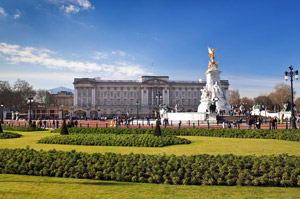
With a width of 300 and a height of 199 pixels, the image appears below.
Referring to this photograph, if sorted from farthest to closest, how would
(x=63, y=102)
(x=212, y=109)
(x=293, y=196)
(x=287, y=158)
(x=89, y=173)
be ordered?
(x=63, y=102) → (x=212, y=109) → (x=287, y=158) → (x=89, y=173) → (x=293, y=196)

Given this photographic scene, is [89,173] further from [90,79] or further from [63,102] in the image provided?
[63,102]

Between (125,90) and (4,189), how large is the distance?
107159mm

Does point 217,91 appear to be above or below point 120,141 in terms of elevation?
above

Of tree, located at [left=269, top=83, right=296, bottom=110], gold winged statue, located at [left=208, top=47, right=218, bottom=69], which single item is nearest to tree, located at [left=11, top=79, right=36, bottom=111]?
gold winged statue, located at [left=208, top=47, right=218, bottom=69]

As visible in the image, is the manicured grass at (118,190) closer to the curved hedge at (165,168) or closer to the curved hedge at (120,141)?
the curved hedge at (165,168)

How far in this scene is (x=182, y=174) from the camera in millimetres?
8320

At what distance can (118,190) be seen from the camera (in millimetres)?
7172

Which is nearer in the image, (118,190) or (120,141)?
(118,190)

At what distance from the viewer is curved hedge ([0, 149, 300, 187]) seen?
310 inches

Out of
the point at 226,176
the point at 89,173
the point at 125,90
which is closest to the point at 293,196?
the point at 226,176

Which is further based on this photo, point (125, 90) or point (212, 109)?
point (125, 90)

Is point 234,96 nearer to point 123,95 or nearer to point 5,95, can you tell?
point 123,95

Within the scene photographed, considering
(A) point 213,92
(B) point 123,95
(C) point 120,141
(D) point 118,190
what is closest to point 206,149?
(C) point 120,141

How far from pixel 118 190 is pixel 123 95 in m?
107
